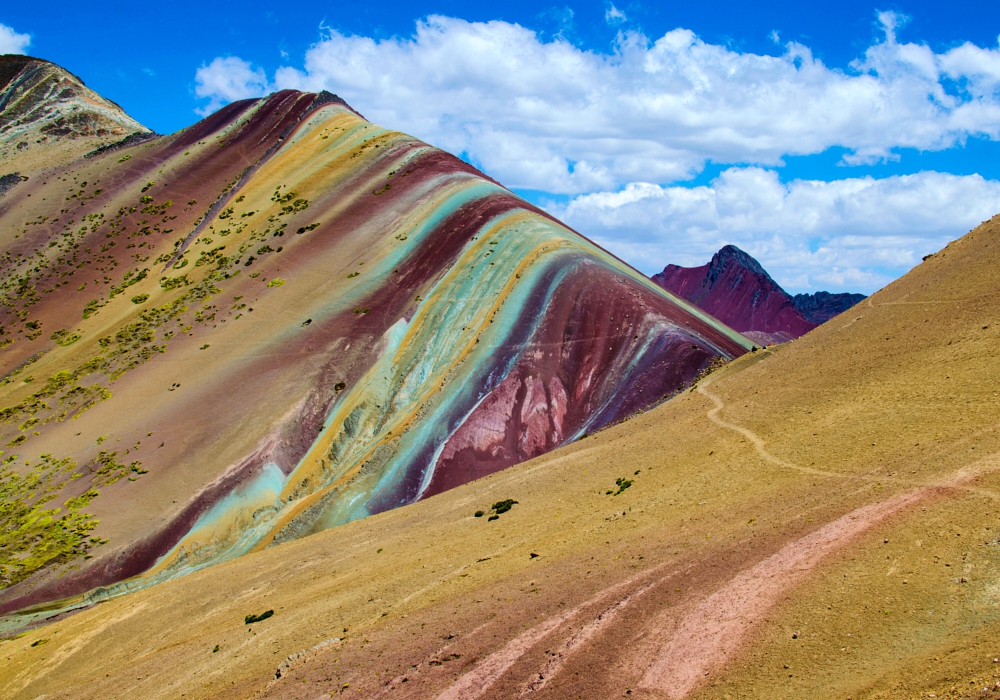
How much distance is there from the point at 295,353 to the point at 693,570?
123 feet

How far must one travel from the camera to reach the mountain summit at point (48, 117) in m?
97.7

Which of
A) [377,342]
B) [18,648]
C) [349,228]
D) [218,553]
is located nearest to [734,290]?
[349,228]

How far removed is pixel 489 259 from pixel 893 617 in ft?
136

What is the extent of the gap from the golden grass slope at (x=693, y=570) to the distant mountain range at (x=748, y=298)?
106932mm

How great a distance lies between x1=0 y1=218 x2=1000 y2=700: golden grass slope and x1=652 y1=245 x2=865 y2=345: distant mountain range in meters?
107

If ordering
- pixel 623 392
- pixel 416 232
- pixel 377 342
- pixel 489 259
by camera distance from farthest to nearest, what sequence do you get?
Answer: 1. pixel 416 232
2. pixel 489 259
3. pixel 377 342
4. pixel 623 392

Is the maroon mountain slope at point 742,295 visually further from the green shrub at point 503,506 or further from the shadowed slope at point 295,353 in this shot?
the green shrub at point 503,506

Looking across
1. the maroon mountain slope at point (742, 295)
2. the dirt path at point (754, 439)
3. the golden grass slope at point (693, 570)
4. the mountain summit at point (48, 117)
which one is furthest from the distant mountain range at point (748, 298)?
the golden grass slope at point (693, 570)

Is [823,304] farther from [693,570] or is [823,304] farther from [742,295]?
[693,570]

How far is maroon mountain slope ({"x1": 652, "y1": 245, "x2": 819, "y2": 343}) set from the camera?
14162 centimetres

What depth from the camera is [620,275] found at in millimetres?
51812

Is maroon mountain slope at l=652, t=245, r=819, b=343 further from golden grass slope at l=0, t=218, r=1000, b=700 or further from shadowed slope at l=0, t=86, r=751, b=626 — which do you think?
golden grass slope at l=0, t=218, r=1000, b=700

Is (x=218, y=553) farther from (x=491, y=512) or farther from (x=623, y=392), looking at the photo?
(x=623, y=392)

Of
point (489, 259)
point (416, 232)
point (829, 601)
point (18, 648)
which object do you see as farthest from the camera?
point (416, 232)
